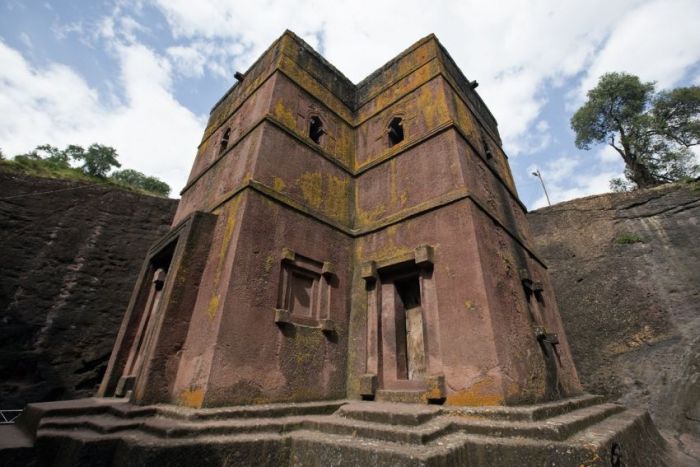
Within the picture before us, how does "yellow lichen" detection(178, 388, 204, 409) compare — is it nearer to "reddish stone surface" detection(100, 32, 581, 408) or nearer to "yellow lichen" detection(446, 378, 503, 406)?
"reddish stone surface" detection(100, 32, 581, 408)

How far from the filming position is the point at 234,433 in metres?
3.28

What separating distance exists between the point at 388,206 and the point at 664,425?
7178mm

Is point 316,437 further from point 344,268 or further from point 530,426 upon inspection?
point 344,268

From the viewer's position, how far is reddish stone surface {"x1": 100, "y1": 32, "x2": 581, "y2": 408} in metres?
4.14

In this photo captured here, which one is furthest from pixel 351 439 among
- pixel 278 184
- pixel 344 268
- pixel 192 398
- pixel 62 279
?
pixel 62 279

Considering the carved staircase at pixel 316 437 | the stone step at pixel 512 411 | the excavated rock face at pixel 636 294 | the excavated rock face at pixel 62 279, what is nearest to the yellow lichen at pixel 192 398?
the carved staircase at pixel 316 437

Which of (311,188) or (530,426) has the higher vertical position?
(311,188)

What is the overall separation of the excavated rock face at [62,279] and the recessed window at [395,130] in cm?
713

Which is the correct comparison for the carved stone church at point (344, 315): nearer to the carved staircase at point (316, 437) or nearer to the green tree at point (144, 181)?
the carved staircase at point (316, 437)

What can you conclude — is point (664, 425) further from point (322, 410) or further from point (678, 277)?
point (322, 410)

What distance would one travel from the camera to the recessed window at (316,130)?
7.30 meters

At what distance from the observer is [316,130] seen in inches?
292

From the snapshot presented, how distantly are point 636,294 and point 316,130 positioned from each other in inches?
360

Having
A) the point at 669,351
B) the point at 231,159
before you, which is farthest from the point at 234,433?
the point at 669,351
